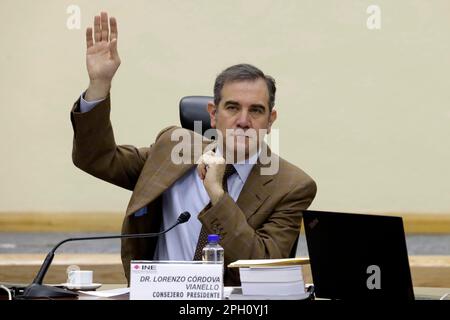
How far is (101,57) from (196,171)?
0.53 meters

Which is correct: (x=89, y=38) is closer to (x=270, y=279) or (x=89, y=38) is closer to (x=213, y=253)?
(x=213, y=253)

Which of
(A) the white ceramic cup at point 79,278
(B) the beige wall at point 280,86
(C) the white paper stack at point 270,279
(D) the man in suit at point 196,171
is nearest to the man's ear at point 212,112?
(D) the man in suit at point 196,171

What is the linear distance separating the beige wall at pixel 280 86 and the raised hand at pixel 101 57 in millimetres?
1799

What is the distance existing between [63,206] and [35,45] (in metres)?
0.90

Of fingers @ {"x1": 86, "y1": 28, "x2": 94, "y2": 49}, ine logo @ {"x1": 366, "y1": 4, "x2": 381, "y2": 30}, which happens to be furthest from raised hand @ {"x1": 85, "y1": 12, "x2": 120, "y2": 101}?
ine logo @ {"x1": 366, "y1": 4, "x2": 381, "y2": 30}

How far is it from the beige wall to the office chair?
145cm

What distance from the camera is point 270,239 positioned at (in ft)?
9.33

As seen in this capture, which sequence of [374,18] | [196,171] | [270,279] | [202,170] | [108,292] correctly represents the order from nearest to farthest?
[270,279], [108,292], [202,170], [196,171], [374,18]

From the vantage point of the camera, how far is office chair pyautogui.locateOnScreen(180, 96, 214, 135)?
10.6 ft

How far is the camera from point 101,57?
2.89 meters

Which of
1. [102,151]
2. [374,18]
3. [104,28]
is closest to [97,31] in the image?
[104,28]

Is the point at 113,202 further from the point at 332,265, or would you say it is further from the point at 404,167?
the point at 332,265

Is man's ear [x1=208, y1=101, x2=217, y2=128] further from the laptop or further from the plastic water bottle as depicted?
the laptop

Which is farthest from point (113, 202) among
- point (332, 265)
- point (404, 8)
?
point (332, 265)
